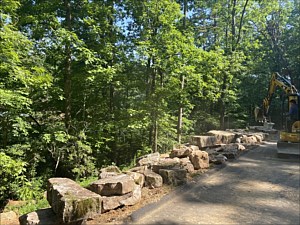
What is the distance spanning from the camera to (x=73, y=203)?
9.89 ft

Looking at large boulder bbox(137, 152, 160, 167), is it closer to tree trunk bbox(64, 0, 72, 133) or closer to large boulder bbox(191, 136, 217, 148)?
large boulder bbox(191, 136, 217, 148)

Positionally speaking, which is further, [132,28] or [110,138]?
[132,28]

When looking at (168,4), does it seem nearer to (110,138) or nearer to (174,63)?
(174,63)

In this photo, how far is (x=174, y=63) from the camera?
9594 mm

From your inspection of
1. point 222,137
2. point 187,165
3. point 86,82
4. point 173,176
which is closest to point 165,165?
point 173,176

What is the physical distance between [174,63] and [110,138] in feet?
11.6

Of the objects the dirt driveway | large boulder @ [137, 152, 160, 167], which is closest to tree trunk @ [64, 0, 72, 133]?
large boulder @ [137, 152, 160, 167]

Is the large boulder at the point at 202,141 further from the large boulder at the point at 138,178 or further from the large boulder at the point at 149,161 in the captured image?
the large boulder at the point at 138,178

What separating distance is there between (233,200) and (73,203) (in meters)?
2.71

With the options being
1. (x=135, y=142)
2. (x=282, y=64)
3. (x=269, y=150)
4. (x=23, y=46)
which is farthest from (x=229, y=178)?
(x=282, y=64)

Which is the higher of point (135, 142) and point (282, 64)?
point (282, 64)

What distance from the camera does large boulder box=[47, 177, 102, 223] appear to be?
2.98 metres

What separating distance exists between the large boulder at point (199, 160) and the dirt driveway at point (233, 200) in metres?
0.30

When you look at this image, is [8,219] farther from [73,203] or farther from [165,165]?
[165,165]
